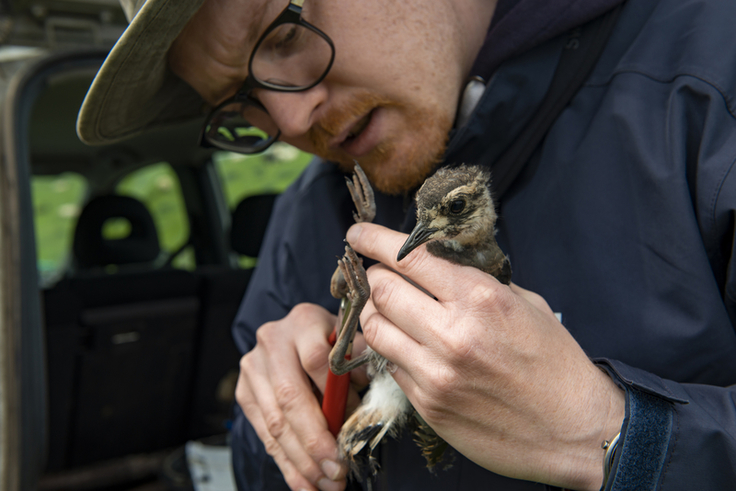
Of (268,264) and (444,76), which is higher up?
(444,76)

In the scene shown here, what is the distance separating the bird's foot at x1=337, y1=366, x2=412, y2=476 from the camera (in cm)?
148

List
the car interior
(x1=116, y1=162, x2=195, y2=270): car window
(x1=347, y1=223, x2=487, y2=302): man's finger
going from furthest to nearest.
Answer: (x1=116, y1=162, x2=195, y2=270): car window, the car interior, (x1=347, y1=223, x2=487, y2=302): man's finger

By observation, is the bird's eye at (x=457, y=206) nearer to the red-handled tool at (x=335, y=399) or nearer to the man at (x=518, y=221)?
the man at (x=518, y=221)

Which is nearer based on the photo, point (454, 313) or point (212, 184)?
point (454, 313)

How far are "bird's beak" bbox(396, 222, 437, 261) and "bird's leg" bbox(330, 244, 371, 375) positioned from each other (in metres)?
0.14

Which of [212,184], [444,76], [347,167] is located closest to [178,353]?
[212,184]

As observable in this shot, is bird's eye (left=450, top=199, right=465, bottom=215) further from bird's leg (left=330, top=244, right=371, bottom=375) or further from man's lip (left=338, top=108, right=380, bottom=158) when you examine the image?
man's lip (left=338, top=108, right=380, bottom=158)

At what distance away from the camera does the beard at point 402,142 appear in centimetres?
164

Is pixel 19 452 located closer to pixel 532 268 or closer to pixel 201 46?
pixel 201 46

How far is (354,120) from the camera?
1666 mm

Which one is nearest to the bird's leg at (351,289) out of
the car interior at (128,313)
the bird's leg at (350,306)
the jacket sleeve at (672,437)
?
the bird's leg at (350,306)

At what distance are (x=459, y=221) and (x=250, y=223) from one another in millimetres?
3818

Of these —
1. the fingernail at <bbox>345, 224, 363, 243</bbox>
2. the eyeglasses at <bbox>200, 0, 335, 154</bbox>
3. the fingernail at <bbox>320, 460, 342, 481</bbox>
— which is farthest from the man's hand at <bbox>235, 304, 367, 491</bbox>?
the eyeglasses at <bbox>200, 0, 335, 154</bbox>

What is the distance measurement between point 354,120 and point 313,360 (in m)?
0.77
